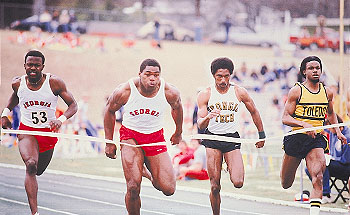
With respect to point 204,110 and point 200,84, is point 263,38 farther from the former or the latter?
point 204,110

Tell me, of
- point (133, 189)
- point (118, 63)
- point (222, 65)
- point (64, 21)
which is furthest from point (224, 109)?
point (64, 21)

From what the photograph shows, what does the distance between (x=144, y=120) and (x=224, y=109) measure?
46.0 inches

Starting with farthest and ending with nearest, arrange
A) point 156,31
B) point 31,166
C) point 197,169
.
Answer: point 156,31 < point 197,169 < point 31,166

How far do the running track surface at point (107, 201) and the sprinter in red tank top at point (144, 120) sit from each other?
2.50m

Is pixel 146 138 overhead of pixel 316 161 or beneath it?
overhead

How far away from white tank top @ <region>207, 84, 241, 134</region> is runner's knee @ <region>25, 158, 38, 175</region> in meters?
2.40

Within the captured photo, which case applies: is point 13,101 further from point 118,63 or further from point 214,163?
point 118,63

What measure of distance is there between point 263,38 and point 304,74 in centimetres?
3302

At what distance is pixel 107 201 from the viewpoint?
12938 mm

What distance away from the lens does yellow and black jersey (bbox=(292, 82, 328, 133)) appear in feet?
31.2

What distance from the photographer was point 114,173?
17.0 meters

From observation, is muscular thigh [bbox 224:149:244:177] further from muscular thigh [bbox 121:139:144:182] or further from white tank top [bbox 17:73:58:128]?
white tank top [bbox 17:73:58:128]

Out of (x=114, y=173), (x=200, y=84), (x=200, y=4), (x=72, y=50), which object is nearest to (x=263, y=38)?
(x=200, y=4)

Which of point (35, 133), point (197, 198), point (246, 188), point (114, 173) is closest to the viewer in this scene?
point (35, 133)
